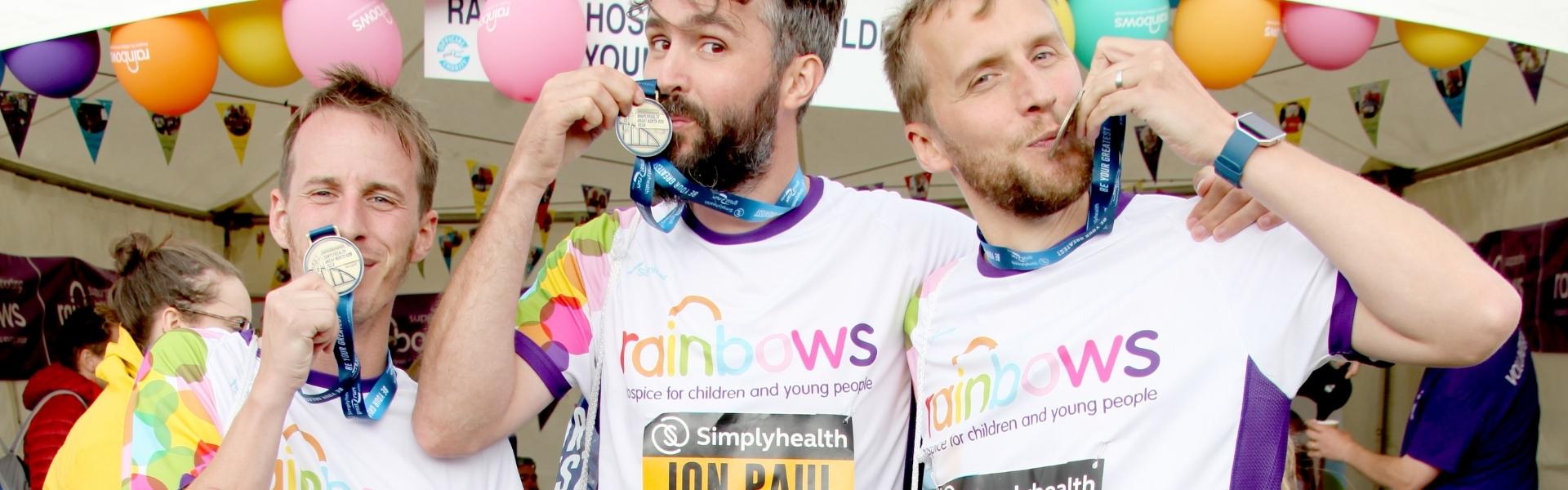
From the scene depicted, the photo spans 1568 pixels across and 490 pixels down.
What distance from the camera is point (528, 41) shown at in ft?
11.5

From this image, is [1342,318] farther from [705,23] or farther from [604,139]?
[604,139]

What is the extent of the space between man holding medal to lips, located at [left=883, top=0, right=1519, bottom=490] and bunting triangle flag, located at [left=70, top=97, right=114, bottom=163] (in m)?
4.79

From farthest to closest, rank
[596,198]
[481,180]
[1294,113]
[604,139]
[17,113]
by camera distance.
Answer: [596,198], [481,180], [604,139], [1294,113], [17,113]

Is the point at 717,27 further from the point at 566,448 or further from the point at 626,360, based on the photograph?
the point at 566,448

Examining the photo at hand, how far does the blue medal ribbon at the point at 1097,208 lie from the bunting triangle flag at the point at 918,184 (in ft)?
17.5

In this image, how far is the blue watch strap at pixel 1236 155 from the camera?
171 cm

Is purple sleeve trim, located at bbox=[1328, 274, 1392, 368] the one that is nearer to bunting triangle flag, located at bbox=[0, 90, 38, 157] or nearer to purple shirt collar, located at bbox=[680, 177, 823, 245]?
purple shirt collar, located at bbox=[680, 177, 823, 245]

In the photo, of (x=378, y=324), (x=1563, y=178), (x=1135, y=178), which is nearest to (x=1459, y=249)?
(x=378, y=324)

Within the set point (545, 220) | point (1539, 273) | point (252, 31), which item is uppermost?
point (545, 220)

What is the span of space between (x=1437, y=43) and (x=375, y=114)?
285 cm

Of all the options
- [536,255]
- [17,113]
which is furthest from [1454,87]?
[17,113]

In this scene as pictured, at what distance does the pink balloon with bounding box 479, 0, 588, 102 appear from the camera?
3.49 m

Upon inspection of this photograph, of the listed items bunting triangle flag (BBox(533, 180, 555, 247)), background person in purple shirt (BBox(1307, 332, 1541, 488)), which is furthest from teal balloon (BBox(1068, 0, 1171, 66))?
bunting triangle flag (BBox(533, 180, 555, 247))

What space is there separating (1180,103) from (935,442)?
2.41ft
